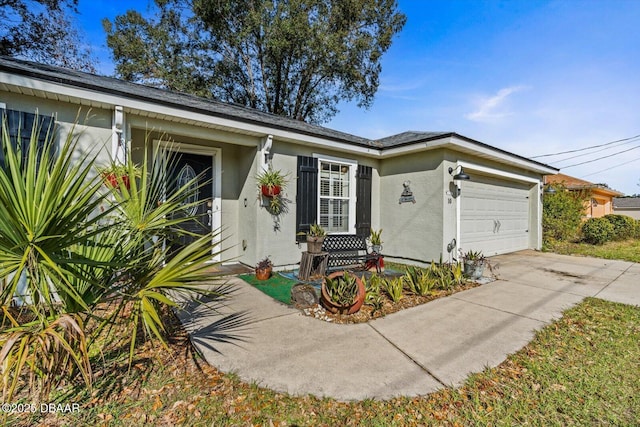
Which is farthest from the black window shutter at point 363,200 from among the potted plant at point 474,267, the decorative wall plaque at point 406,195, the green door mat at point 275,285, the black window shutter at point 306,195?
the green door mat at point 275,285

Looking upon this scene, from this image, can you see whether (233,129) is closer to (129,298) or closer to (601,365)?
(129,298)

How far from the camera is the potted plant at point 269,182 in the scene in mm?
5457

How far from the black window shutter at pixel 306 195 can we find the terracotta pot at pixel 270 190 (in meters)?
0.67

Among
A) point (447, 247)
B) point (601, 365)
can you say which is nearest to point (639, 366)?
point (601, 365)

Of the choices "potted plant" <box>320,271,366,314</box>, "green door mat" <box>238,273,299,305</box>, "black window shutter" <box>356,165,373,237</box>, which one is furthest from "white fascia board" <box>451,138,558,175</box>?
"green door mat" <box>238,273,299,305</box>

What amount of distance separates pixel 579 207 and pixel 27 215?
15.0 meters

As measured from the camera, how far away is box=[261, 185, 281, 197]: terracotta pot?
17.9 ft

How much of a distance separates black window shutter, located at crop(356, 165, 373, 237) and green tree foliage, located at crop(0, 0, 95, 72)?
14.2m

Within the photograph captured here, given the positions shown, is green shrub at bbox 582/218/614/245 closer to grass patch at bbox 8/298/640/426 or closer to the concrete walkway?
the concrete walkway

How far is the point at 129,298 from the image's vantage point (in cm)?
206

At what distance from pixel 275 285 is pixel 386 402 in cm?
315

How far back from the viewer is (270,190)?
5457 millimetres

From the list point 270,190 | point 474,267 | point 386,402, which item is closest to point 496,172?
point 474,267

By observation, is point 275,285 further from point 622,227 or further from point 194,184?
point 622,227
